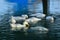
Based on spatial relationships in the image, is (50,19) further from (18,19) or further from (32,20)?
(18,19)

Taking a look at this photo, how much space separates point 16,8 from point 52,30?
2.62 meters

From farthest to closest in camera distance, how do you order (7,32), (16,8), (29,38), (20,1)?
1. (20,1)
2. (16,8)
3. (7,32)
4. (29,38)

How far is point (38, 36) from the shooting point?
550 cm

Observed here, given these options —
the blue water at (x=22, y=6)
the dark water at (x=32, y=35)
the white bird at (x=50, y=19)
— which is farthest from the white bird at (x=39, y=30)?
the blue water at (x=22, y=6)

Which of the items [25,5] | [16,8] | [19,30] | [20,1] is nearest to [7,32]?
[19,30]

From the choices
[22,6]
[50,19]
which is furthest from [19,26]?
[22,6]

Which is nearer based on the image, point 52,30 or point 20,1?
point 52,30

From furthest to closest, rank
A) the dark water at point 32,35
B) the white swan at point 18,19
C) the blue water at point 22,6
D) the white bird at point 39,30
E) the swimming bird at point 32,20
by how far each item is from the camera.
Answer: the blue water at point 22,6, the white swan at point 18,19, the swimming bird at point 32,20, the white bird at point 39,30, the dark water at point 32,35

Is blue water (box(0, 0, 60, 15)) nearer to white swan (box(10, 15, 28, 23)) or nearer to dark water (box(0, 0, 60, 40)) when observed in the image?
white swan (box(10, 15, 28, 23))

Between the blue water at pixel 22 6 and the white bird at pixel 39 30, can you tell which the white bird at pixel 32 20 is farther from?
the blue water at pixel 22 6

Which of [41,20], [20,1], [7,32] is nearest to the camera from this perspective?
[7,32]

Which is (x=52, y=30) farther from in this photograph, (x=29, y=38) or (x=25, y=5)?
(x=25, y=5)

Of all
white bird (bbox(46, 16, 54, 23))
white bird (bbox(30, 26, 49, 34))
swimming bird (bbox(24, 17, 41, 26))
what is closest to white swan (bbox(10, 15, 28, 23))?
swimming bird (bbox(24, 17, 41, 26))

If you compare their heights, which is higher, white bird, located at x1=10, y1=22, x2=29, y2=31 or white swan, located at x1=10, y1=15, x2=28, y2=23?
white swan, located at x1=10, y1=15, x2=28, y2=23
